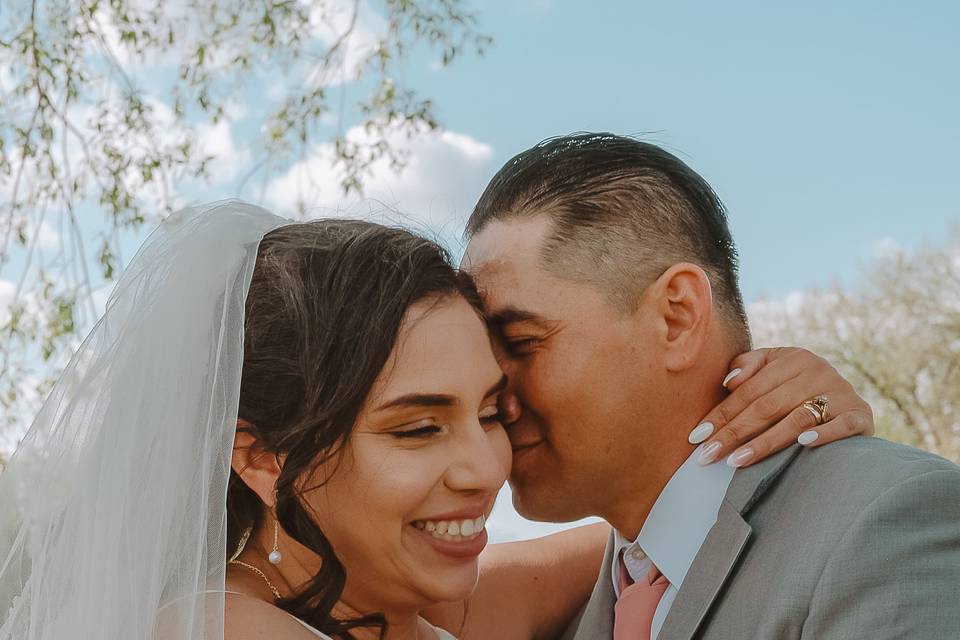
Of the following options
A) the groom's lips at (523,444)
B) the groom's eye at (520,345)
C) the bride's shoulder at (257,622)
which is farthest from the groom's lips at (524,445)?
the bride's shoulder at (257,622)

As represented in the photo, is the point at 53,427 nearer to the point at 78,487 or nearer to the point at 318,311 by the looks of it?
the point at 78,487

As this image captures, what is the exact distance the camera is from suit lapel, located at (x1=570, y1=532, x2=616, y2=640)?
10.3 ft

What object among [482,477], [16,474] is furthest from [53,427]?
[482,477]

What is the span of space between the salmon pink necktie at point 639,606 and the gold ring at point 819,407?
22.8 inches

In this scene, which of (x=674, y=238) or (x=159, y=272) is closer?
(x=159, y=272)

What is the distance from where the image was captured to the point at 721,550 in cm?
270

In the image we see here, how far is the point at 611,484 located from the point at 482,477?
68 centimetres

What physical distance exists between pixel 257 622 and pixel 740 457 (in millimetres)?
1246

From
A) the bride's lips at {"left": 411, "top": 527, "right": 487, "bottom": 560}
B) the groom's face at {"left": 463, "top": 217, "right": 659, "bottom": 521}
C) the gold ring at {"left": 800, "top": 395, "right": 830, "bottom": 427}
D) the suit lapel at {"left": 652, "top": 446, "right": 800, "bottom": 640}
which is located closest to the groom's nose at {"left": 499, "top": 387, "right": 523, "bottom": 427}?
the groom's face at {"left": 463, "top": 217, "right": 659, "bottom": 521}

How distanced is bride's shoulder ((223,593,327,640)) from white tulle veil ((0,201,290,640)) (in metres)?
0.05

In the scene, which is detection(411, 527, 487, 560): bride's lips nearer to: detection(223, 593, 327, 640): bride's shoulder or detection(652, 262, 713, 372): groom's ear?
detection(223, 593, 327, 640): bride's shoulder

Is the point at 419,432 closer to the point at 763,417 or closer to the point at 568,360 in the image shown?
the point at 568,360

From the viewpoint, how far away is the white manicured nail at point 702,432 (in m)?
3.04

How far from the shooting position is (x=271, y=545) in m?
2.73
